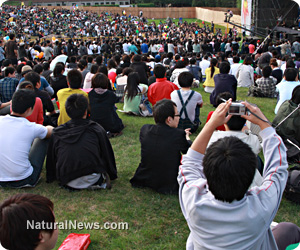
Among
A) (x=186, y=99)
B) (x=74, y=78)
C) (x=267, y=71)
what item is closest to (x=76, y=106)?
(x=74, y=78)

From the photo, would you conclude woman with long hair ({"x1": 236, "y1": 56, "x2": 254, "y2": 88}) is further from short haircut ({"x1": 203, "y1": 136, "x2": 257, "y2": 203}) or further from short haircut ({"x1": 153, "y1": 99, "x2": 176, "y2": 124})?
short haircut ({"x1": 203, "y1": 136, "x2": 257, "y2": 203})

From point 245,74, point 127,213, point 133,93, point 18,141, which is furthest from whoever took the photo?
point 245,74

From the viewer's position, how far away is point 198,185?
69.1 inches

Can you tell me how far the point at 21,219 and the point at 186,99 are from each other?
4544mm

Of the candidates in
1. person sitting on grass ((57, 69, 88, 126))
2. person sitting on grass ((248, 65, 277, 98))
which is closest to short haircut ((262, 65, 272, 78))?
person sitting on grass ((248, 65, 277, 98))

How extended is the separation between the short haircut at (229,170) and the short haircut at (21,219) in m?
0.89

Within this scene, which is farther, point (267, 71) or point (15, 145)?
point (267, 71)

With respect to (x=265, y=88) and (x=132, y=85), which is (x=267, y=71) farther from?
(x=132, y=85)

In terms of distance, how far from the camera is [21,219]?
5.15ft

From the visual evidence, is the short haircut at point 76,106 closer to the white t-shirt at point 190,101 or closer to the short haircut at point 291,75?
the white t-shirt at point 190,101

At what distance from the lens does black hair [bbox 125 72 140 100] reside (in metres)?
6.99

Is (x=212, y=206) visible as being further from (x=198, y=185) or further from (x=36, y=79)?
(x=36, y=79)

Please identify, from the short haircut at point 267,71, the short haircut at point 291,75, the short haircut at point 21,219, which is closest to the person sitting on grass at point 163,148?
the short haircut at point 21,219

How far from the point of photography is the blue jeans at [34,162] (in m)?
4.04
